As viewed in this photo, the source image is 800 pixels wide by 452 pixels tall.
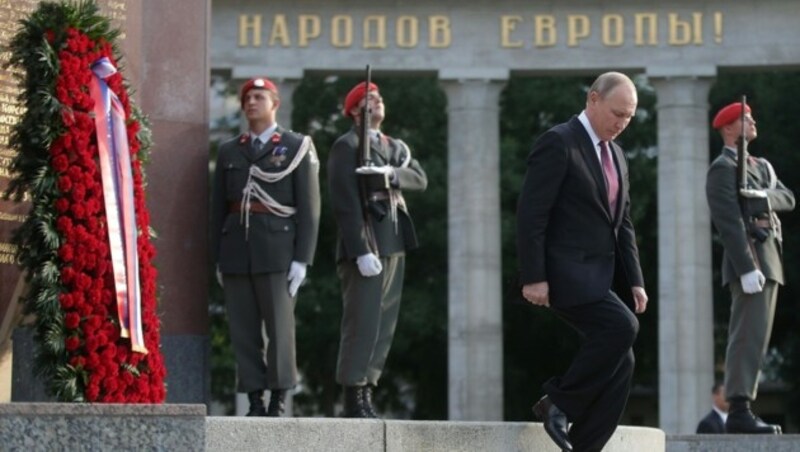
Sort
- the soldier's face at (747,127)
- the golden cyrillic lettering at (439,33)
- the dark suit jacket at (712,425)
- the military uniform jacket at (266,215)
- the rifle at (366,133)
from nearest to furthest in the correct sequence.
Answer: the military uniform jacket at (266,215), the rifle at (366,133), the soldier's face at (747,127), the dark suit jacket at (712,425), the golden cyrillic lettering at (439,33)

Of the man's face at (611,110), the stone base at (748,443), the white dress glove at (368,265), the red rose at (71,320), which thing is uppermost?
the man's face at (611,110)

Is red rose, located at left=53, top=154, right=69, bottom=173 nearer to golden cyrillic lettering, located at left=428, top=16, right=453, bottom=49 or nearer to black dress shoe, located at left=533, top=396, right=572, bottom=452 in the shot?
black dress shoe, located at left=533, top=396, right=572, bottom=452

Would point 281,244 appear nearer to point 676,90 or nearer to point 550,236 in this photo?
point 550,236

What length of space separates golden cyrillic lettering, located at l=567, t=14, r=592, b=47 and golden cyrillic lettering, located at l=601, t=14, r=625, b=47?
38 cm

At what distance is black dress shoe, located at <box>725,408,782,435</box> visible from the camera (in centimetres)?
2002

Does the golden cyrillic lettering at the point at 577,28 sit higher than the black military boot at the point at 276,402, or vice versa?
the golden cyrillic lettering at the point at 577,28

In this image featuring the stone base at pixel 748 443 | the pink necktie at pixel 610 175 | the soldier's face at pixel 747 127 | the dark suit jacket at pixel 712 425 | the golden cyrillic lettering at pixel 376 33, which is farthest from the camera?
the golden cyrillic lettering at pixel 376 33

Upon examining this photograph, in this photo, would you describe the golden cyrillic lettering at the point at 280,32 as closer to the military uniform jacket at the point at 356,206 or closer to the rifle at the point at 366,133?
the military uniform jacket at the point at 356,206

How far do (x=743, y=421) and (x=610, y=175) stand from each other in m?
6.81

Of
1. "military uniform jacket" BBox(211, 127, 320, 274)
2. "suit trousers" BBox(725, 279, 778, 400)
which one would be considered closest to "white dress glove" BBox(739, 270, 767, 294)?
"suit trousers" BBox(725, 279, 778, 400)

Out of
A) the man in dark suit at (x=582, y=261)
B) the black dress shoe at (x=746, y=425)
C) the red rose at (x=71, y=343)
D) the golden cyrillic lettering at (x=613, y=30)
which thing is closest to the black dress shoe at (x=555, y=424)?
the man in dark suit at (x=582, y=261)

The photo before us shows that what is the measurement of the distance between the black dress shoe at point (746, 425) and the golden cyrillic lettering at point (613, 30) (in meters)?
21.5

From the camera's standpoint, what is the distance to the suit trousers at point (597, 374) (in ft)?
44.4

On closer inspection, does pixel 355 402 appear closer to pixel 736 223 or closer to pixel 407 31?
pixel 736 223
